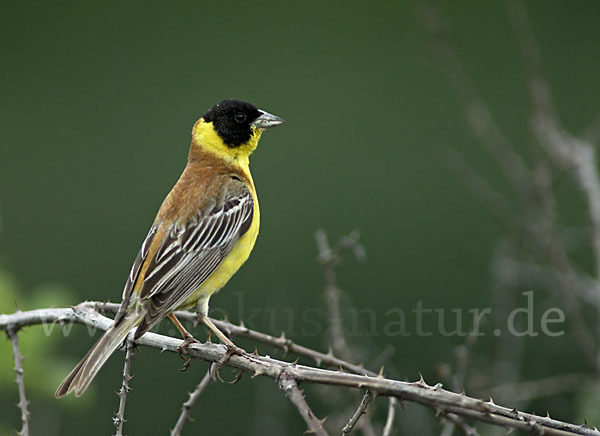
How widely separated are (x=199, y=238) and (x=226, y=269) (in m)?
0.16

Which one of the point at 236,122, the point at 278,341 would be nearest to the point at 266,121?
the point at 236,122

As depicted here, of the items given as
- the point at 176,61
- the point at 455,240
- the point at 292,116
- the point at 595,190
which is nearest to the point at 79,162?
the point at 176,61

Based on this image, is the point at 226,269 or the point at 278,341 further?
the point at 226,269

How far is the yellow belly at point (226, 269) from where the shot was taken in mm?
3355

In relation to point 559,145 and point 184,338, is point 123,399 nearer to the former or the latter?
point 184,338

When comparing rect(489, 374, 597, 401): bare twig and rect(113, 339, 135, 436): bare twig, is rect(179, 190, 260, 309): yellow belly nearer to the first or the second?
rect(113, 339, 135, 436): bare twig

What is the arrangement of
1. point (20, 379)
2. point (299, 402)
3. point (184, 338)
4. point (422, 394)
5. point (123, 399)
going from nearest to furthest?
point (422, 394) < point (299, 402) < point (123, 399) < point (20, 379) < point (184, 338)

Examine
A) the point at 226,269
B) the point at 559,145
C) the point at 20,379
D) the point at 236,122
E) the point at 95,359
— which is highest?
the point at 559,145

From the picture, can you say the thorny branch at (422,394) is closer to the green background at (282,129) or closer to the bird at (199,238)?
the bird at (199,238)

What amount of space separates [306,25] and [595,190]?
3588 mm

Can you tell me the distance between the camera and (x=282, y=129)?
6.57m

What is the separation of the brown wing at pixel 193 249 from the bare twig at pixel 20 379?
1.38ft

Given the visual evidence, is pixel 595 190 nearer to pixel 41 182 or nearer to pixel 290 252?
pixel 290 252

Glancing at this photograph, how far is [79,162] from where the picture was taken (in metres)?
6.65
